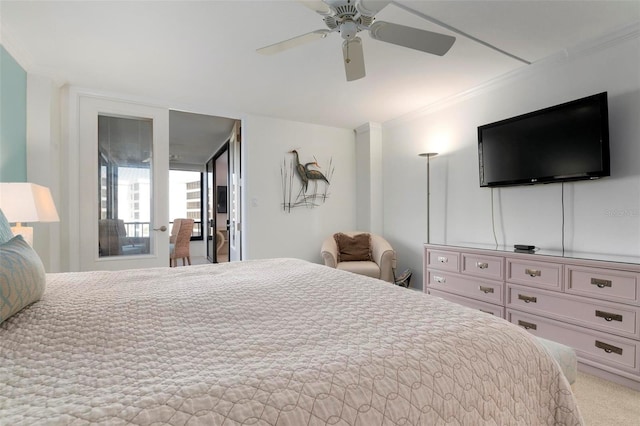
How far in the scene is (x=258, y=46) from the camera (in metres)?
2.45

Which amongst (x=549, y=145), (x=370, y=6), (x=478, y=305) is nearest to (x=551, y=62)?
(x=549, y=145)

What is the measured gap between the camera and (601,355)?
202cm

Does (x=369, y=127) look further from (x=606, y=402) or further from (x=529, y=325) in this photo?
(x=606, y=402)

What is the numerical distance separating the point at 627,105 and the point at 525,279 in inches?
57.0

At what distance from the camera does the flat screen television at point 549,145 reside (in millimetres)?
2236

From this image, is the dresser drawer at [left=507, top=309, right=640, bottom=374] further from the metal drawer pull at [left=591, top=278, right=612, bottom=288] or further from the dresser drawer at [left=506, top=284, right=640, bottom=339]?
the metal drawer pull at [left=591, top=278, right=612, bottom=288]

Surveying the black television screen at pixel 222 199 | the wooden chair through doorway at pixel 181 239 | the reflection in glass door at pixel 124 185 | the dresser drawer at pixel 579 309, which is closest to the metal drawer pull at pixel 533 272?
the dresser drawer at pixel 579 309

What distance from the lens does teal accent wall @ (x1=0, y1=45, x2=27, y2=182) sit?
2.29 metres

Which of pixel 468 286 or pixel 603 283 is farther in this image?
pixel 468 286

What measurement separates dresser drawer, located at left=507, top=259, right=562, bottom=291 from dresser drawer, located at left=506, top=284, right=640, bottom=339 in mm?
51

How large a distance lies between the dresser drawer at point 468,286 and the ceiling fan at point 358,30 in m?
1.94

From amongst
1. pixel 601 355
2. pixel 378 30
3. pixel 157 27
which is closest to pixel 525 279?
pixel 601 355

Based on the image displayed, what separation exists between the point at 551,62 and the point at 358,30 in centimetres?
202

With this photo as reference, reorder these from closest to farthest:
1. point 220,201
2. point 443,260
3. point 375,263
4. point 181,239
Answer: point 443,260, point 375,263, point 181,239, point 220,201
